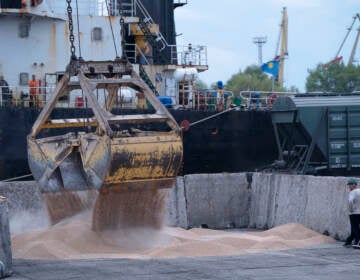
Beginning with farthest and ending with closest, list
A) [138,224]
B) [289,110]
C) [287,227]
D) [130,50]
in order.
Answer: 1. [130,50]
2. [289,110]
3. [287,227]
4. [138,224]

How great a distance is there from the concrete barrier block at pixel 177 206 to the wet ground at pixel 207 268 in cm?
555

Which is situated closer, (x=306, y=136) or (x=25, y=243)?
(x=25, y=243)

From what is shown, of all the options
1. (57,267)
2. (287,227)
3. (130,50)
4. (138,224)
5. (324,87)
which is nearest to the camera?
(57,267)

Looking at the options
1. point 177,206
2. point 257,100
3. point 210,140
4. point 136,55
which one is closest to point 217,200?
point 177,206

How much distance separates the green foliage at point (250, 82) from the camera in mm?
103812

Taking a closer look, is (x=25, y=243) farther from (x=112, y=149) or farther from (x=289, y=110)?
(x=289, y=110)

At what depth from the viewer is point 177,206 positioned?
20.3 m

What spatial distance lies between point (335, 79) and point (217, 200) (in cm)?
7517

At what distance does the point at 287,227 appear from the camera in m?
18.1

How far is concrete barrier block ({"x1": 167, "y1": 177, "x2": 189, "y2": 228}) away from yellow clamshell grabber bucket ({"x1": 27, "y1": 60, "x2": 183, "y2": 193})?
Result: 409 cm

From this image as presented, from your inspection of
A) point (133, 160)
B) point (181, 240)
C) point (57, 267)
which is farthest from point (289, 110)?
point (57, 267)

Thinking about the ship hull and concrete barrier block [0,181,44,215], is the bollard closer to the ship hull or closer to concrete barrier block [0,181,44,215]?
concrete barrier block [0,181,44,215]

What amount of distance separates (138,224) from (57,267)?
10.1ft

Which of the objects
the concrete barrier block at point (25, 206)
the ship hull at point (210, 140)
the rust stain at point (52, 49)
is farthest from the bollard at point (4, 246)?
the rust stain at point (52, 49)
